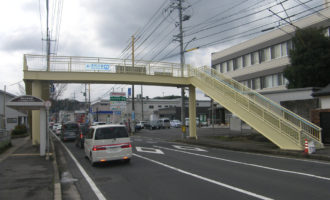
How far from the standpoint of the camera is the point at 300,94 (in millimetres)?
18375

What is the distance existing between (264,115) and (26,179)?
495 inches

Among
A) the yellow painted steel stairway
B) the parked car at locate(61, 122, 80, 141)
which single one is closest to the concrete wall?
the yellow painted steel stairway

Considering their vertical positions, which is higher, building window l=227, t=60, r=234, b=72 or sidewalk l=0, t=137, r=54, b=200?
building window l=227, t=60, r=234, b=72

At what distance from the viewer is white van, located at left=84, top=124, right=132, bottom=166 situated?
1103 cm

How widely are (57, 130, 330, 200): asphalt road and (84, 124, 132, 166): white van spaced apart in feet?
1.50

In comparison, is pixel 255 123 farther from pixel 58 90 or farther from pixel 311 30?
pixel 58 90

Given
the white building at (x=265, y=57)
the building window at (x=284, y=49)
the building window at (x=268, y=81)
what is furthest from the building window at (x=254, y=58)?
the building window at (x=284, y=49)

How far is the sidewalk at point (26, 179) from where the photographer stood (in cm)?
686

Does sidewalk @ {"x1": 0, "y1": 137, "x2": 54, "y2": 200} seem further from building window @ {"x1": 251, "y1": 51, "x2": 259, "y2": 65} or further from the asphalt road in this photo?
building window @ {"x1": 251, "y1": 51, "x2": 259, "y2": 65}

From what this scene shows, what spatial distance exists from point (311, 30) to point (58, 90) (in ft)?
122

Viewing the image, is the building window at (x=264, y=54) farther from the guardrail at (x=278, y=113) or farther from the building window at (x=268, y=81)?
the guardrail at (x=278, y=113)

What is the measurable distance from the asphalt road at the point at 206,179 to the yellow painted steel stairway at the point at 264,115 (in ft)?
9.23

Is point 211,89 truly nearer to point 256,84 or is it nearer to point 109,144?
point 109,144

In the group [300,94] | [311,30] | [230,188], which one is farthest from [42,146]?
[311,30]
